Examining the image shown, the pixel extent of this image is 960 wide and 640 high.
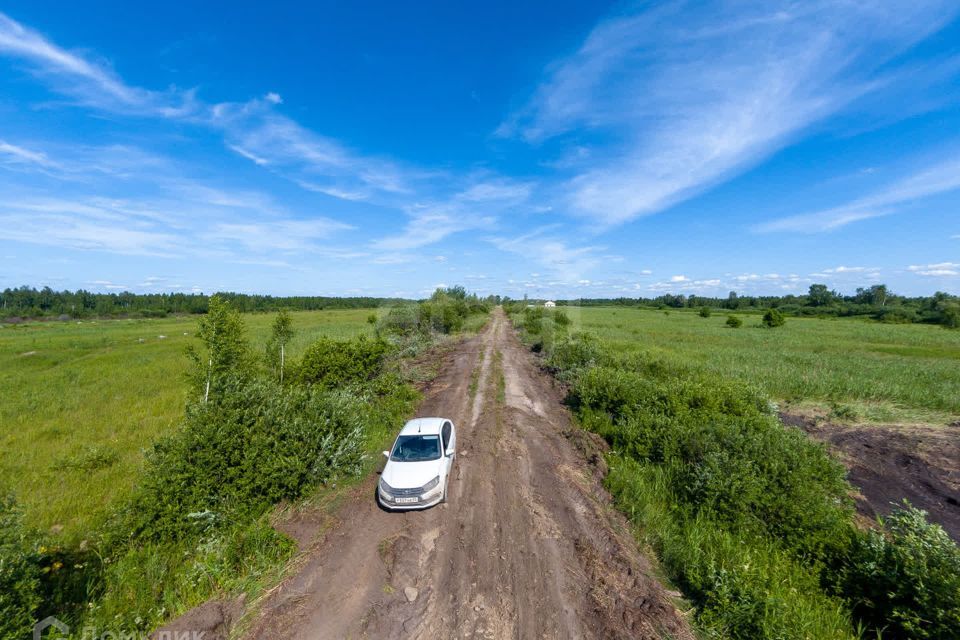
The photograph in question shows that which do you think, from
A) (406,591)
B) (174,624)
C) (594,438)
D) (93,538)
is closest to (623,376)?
(594,438)

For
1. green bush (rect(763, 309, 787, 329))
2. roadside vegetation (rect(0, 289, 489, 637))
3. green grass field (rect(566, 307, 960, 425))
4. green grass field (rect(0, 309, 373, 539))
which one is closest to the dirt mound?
roadside vegetation (rect(0, 289, 489, 637))

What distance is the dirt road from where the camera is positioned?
5508mm

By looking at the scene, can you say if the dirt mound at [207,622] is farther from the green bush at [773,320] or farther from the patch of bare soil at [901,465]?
the green bush at [773,320]

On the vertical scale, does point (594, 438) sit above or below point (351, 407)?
below

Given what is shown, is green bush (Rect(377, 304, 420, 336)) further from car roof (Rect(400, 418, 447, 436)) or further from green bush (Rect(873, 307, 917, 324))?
green bush (Rect(873, 307, 917, 324))

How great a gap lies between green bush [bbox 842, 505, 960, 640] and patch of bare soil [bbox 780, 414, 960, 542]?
4.12 metres

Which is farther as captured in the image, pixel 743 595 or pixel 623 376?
pixel 623 376

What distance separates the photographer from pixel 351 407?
11602mm

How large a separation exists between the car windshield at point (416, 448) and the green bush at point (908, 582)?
8697mm

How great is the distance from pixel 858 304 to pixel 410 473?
156308mm

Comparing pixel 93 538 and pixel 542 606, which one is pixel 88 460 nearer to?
pixel 93 538

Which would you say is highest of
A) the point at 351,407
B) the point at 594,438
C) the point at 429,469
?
the point at 351,407

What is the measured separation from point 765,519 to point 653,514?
7.60 ft

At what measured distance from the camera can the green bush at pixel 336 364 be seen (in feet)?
56.6
